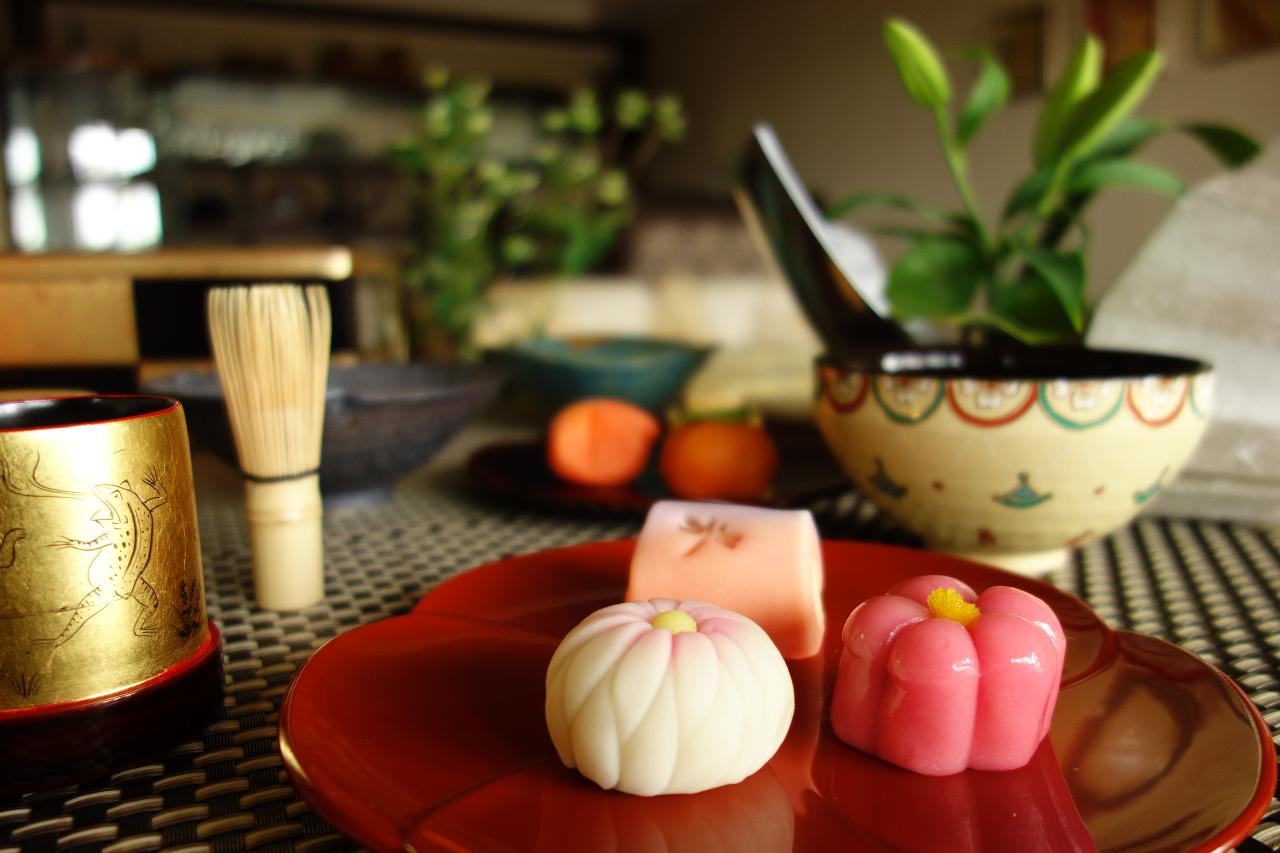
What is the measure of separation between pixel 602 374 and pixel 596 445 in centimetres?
20

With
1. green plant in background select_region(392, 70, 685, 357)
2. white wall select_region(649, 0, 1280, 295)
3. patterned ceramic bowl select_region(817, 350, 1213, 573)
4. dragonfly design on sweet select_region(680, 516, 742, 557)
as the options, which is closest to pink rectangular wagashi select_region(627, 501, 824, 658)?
dragonfly design on sweet select_region(680, 516, 742, 557)

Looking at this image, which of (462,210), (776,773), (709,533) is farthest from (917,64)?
(462,210)

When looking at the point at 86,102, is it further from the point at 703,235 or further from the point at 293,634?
the point at 293,634

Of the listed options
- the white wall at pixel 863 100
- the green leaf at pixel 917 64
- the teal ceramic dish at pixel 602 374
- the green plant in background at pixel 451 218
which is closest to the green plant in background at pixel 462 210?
the green plant in background at pixel 451 218

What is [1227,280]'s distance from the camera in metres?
0.61

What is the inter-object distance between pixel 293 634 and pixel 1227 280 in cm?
64

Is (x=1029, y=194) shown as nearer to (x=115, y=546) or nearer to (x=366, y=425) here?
(x=366, y=425)

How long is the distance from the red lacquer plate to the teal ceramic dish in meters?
0.51

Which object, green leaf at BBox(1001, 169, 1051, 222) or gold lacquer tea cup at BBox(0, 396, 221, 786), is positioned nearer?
gold lacquer tea cup at BBox(0, 396, 221, 786)

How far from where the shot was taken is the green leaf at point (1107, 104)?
1.90 feet

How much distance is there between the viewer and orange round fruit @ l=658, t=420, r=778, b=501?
0.62 meters

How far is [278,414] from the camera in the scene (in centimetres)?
43

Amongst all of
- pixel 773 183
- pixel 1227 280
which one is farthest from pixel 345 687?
pixel 1227 280

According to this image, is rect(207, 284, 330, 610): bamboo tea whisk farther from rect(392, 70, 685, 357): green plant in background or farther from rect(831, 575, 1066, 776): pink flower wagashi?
rect(392, 70, 685, 357): green plant in background
